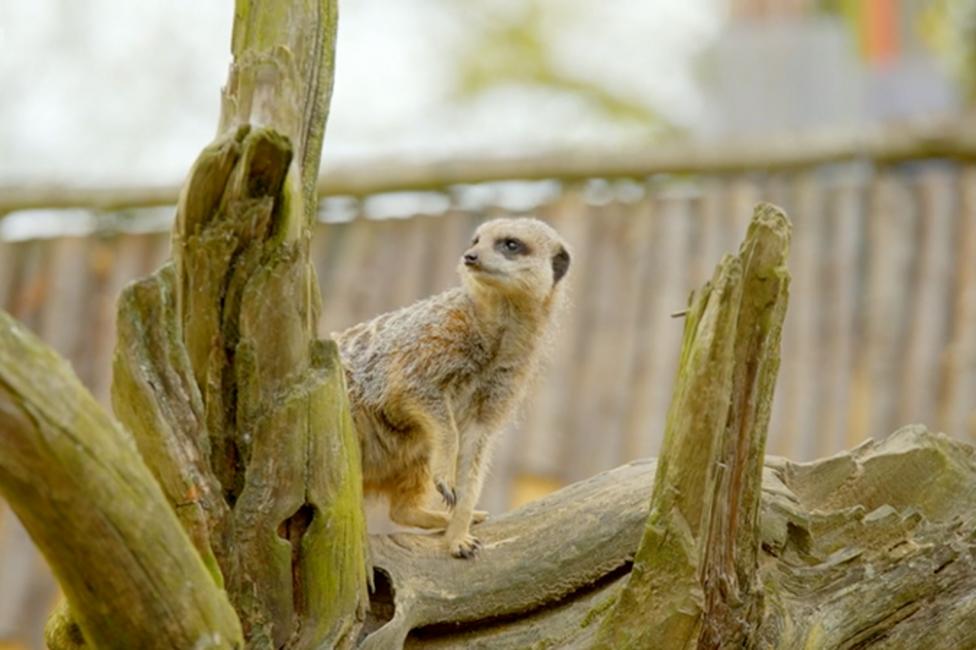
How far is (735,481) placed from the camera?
11.0 feet

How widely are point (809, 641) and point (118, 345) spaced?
5.51 ft

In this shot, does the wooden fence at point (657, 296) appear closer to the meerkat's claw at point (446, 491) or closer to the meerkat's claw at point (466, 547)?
the meerkat's claw at point (446, 491)

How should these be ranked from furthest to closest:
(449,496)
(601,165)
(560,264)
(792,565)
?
1. (601,165)
2. (560,264)
3. (449,496)
4. (792,565)

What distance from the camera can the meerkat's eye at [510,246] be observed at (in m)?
4.90

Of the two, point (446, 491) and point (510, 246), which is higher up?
point (510, 246)

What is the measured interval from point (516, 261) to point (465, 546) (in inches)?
42.4

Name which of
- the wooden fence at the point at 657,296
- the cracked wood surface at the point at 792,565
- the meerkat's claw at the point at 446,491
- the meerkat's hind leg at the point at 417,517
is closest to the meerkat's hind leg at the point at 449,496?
the meerkat's claw at the point at 446,491

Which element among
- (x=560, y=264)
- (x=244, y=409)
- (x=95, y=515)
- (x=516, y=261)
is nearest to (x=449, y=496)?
(x=516, y=261)

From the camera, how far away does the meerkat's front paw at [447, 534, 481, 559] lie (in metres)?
4.05

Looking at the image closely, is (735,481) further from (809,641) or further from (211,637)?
(211,637)

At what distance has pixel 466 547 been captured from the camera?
4.07 m

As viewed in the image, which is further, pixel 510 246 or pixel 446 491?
pixel 510 246

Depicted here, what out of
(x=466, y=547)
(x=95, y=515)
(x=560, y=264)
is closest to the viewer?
(x=95, y=515)

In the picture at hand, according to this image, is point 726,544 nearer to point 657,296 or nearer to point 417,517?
point 417,517
